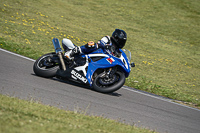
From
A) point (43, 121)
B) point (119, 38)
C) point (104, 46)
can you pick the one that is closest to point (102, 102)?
point (104, 46)

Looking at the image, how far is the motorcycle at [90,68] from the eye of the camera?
24.7ft

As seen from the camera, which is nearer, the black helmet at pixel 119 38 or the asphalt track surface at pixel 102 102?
the asphalt track surface at pixel 102 102

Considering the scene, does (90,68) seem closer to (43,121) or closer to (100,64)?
(100,64)

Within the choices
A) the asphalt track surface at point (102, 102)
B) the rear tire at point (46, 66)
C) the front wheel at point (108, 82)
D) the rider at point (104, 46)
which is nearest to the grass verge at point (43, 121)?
the asphalt track surface at point (102, 102)

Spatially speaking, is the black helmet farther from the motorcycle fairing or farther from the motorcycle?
the motorcycle fairing

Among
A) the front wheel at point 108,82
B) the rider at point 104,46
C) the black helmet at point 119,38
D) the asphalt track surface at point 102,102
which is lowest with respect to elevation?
the asphalt track surface at point 102,102

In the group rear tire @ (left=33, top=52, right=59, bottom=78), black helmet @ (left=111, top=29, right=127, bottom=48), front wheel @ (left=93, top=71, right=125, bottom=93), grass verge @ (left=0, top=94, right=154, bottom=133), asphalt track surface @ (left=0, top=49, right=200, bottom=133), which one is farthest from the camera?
black helmet @ (left=111, top=29, right=127, bottom=48)

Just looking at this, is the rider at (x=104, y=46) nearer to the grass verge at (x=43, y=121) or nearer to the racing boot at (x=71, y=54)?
the racing boot at (x=71, y=54)

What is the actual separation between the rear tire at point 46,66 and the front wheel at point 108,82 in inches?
50.1

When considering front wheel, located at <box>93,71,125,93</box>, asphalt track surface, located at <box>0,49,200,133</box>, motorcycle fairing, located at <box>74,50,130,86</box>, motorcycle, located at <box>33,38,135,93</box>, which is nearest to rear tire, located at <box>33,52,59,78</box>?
motorcycle, located at <box>33,38,135,93</box>

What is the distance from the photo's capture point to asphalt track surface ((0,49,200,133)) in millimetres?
5867

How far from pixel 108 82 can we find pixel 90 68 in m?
0.68

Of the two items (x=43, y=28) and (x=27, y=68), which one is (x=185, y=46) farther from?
(x=27, y=68)

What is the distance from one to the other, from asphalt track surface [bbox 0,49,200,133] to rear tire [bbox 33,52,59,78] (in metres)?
0.17
